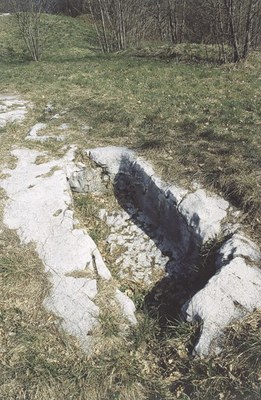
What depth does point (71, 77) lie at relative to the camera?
10438mm

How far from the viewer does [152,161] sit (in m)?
5.56

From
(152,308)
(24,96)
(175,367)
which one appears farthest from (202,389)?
(24,96)

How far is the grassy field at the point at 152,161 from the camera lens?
3062 millimetres

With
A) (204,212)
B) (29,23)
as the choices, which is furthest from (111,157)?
(29,23)

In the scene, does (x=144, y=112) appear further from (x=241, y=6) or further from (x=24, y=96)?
(x=241, y=6)

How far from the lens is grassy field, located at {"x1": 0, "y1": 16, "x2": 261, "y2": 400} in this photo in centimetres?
306

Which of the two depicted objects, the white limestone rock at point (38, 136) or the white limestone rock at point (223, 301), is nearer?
the white limestone rock at point (223, 301)

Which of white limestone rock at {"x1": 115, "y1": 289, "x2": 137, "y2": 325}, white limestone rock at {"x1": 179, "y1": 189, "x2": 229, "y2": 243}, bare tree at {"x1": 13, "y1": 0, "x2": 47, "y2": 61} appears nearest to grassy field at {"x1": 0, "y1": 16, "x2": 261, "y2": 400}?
white limestone rock at {"x1": 115, "y1": 289, "x2": 137, "y2": 325}

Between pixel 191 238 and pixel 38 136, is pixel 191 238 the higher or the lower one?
the lower one

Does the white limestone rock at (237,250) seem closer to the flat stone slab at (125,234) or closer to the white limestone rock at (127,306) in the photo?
the flat stone slab at (125,234)

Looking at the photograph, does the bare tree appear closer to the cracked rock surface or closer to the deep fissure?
the cracked rock surface

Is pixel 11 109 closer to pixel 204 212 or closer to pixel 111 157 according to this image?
pixel 111 157

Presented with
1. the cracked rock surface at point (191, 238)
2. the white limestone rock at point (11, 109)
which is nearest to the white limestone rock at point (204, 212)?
the cracked rock surface at point (191, 238)

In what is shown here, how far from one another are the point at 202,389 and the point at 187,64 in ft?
32.9
